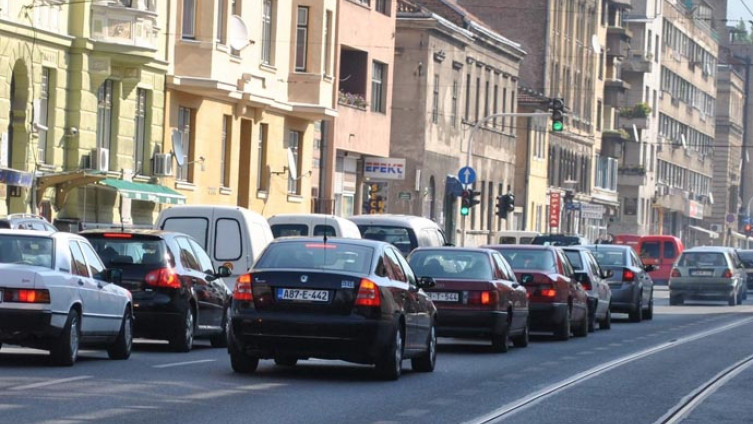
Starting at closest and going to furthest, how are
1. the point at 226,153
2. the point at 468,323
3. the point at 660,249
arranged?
the point at 468,323
the point at 226,153
the point at 660,249

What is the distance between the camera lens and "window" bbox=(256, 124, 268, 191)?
50.4m

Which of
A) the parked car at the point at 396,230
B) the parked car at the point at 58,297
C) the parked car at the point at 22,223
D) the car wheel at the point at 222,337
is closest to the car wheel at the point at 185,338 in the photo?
the car wheel at the point at 222,337

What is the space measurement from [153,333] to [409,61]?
43.9m

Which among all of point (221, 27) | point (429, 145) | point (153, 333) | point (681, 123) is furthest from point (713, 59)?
point (153, 333)

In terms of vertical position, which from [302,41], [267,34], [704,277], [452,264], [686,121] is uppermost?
[686,121]

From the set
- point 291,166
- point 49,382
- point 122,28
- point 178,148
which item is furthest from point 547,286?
point 291,166

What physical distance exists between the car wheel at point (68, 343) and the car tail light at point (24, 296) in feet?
1.54

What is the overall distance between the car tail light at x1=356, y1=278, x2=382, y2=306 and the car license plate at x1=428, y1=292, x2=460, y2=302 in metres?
6.17

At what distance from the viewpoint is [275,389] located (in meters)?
17.4

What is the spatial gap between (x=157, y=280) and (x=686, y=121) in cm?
11056

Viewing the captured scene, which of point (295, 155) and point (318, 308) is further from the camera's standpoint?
point (295, 155)

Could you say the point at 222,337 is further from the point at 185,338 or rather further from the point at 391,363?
the point at 391,363

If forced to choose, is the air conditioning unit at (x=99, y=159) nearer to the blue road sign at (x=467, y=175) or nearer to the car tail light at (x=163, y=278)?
the car tail light at (x=163, y=278)

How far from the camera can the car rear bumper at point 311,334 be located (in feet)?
61.0
